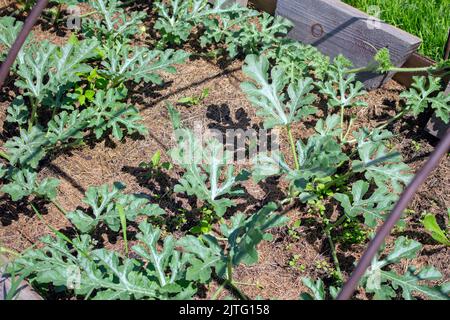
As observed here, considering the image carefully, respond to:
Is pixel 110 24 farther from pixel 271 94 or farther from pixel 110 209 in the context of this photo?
pixel 110 209

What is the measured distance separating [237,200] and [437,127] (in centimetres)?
139

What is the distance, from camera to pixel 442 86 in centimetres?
393

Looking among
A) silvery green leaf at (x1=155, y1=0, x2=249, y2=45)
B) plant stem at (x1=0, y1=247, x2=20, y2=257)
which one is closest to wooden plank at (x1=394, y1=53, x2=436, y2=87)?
silvery green leaf at (x1=155, y1=0, x2=249, y2=45)

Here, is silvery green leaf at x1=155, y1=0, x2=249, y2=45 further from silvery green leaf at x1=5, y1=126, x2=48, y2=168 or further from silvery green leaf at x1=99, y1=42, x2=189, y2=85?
silvery green leaf at x1=5, y1=126, x2=48, y2=168

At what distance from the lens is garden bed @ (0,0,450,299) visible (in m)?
3.34

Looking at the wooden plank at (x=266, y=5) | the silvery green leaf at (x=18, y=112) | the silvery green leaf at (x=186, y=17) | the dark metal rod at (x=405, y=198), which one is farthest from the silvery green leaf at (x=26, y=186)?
the wooden plank at (x=266, y=5)

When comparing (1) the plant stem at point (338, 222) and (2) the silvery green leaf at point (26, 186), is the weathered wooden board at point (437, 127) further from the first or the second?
(2) the silvery green leaf at point (26, 186)

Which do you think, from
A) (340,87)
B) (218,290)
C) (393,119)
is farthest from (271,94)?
(218,290)

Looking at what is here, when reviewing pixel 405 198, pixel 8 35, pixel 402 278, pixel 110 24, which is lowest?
pixel 402 278

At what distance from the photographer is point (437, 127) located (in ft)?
12.7

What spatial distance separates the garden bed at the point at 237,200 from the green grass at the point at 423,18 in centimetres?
36

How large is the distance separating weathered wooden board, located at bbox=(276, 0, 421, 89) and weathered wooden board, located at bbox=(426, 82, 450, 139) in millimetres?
448

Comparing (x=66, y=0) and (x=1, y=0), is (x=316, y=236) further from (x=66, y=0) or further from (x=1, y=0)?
(x=1, y=0)

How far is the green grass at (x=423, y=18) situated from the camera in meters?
4.05
